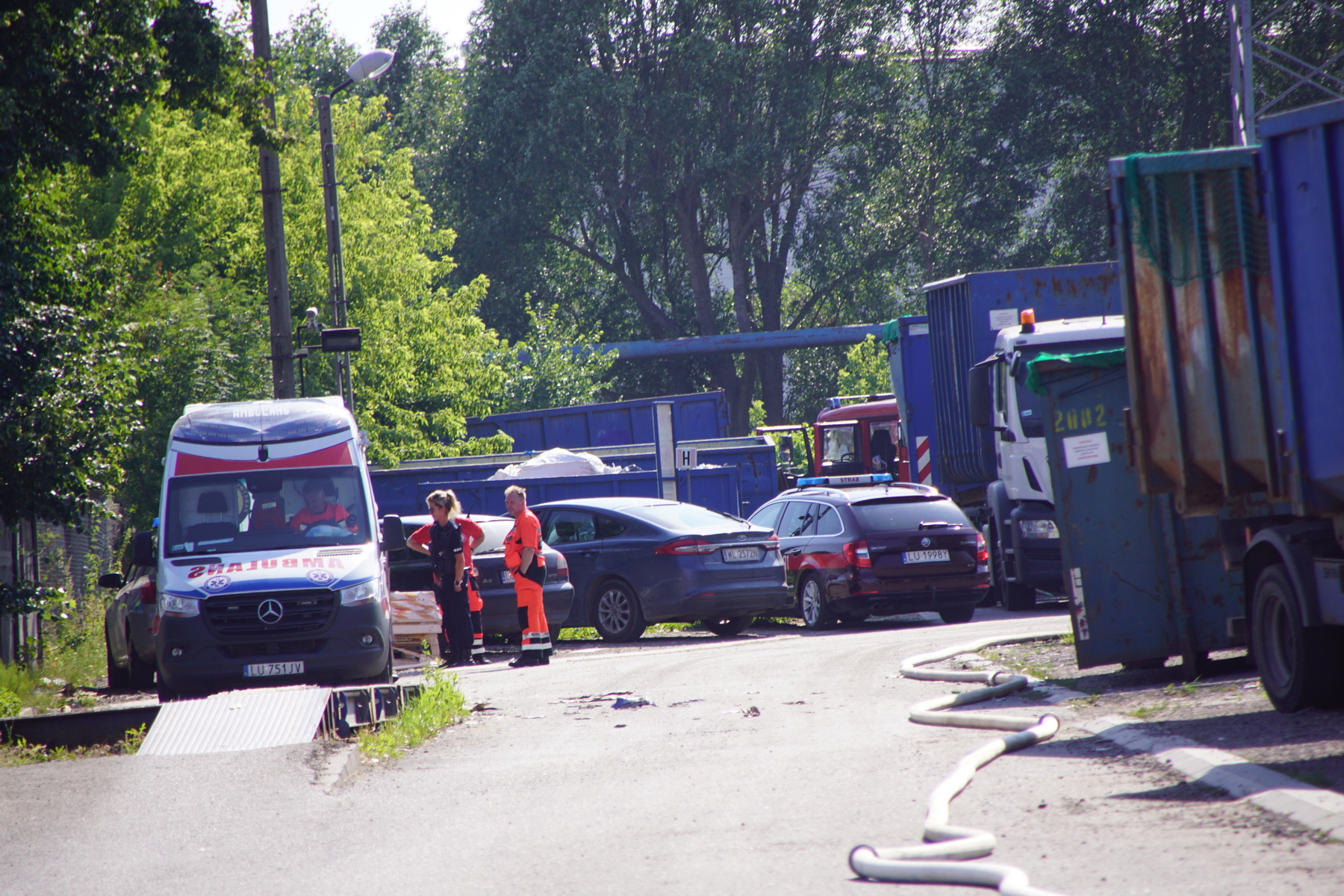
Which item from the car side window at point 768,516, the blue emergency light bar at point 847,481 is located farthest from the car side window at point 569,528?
the blue emergency light bar at point 847,481

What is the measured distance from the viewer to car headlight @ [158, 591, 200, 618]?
11523mm

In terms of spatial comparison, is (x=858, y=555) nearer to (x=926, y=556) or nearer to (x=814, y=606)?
(x=926, y=556)

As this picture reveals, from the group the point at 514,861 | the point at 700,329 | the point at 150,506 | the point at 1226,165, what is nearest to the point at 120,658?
the point at 150,506

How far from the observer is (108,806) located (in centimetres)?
751

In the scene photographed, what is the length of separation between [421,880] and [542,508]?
39.4ft

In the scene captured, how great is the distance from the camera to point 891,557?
16734 millimetres

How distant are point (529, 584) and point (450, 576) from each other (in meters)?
0.97

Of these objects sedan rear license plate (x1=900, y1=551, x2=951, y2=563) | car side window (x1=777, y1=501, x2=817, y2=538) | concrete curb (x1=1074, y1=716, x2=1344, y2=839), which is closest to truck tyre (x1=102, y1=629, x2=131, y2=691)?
car side window (x1=777, y1=501, x2=817, y2=538)

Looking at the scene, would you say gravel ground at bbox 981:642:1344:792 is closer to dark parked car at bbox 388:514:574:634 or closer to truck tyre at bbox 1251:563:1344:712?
truck tyre at bbox 1251:563:1344:712

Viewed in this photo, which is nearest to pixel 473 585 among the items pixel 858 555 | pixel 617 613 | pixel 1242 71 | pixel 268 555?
pixel 617 613

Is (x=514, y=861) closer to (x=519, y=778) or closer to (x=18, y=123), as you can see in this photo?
(x=519, y=778)

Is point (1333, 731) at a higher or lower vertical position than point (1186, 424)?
lower

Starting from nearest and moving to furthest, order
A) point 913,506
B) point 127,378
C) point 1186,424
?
point 1186,424, point 127,378, point 913,506

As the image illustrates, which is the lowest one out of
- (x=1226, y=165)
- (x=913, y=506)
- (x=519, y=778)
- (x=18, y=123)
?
(x=519, y=778)
